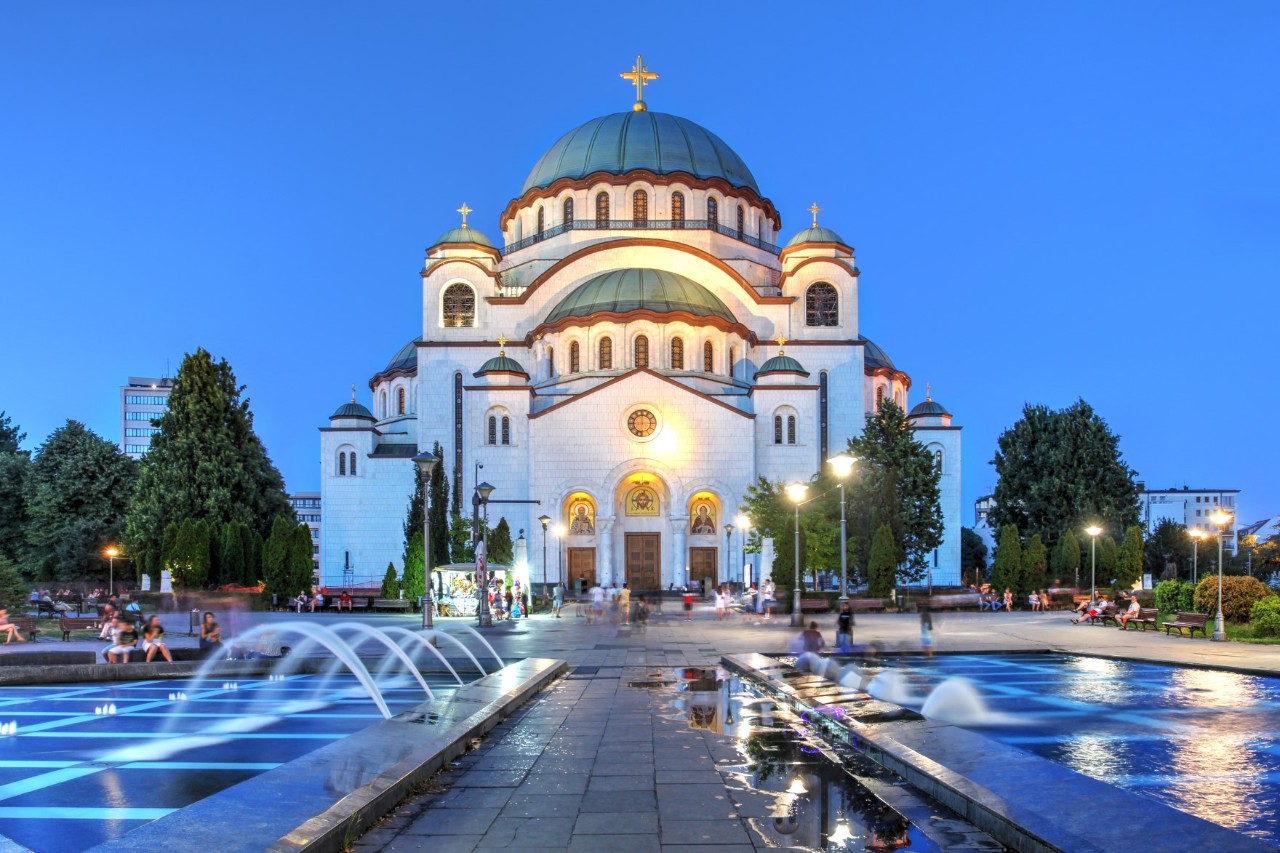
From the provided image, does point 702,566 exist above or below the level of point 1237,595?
below

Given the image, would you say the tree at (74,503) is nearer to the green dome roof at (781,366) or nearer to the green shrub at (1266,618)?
the green dome roof at (781,366)

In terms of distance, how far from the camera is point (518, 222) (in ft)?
187

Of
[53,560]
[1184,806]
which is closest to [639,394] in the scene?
[53,560]

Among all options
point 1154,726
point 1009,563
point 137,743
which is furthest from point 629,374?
point 137,743

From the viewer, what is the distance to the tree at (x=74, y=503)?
47.6m

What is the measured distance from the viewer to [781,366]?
47.9m

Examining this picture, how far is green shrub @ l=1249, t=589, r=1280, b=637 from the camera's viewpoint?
2138cm

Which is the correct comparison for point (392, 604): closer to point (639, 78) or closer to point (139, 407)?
point (639, 78)

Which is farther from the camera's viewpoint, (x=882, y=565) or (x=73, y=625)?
(x=882, y=565)

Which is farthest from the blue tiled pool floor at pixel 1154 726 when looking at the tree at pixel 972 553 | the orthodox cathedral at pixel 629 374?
the tree at pixel 972 553

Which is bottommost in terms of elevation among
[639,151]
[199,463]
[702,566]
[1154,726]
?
[702,566]

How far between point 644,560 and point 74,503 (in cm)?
2587

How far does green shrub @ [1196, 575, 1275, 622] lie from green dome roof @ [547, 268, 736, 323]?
91.5ft

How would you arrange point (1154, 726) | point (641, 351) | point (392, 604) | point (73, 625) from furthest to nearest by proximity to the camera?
1. point (641, 351)
2. point (392, 604)
3. point (73, 625)
4. point (1154, 726)
